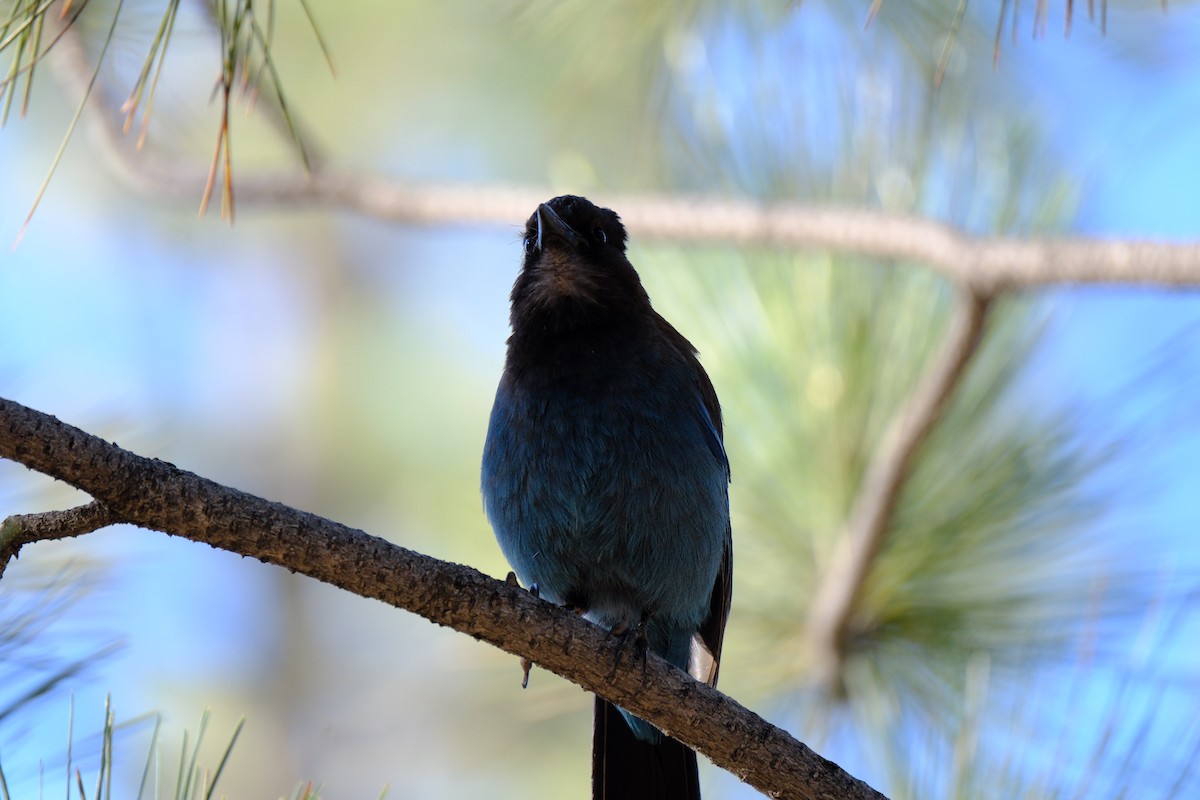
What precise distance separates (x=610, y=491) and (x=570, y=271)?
2.53 ft

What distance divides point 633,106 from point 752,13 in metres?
1.40

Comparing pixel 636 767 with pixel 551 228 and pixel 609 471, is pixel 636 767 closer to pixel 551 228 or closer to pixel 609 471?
pixel 609 471

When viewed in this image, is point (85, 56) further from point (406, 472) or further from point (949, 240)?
point (406, 472)

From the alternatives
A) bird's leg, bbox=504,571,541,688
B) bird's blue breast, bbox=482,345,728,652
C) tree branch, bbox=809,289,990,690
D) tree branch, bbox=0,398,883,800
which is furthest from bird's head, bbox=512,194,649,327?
tree branch, bbox=0,398,883,800

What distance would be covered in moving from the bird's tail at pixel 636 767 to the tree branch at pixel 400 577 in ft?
3.14

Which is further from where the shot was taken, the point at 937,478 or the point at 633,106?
the point at 633,106

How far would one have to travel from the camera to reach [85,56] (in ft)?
17.1

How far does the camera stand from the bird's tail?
13.1 ft

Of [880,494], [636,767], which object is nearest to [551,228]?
[880,494]

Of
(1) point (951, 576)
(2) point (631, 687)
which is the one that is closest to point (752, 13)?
(1) point (951, 576)

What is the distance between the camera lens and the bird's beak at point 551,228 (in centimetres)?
407

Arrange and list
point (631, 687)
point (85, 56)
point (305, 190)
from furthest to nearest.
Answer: point (305, 190), point (85, 56), point (631, 687)

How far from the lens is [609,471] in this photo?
369 cm

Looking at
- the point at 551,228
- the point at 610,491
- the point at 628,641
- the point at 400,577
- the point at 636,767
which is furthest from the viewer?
the point at 551,228
